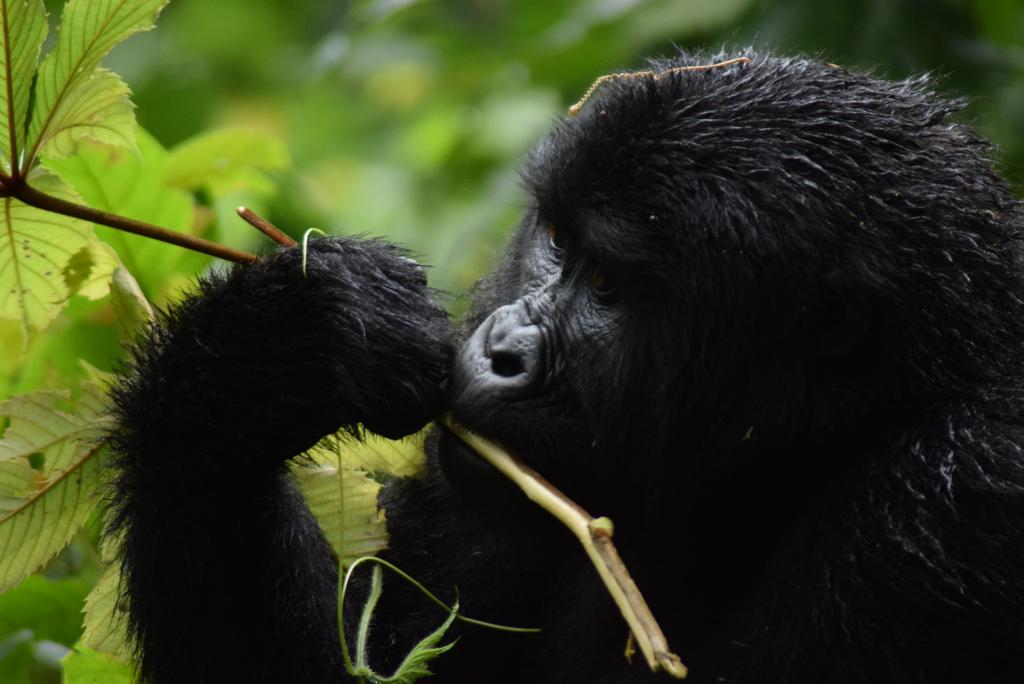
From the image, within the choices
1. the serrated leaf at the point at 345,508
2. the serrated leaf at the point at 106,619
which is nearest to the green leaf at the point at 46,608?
the serrated leaf at the point at 106,619

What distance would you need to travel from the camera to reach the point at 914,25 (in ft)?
19.0

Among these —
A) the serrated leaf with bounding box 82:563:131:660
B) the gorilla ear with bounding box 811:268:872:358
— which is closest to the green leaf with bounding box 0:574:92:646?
the serrated leaf with bounding box 82:563:131:660

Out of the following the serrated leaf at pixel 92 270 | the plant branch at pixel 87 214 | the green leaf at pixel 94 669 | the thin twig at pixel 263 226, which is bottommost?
the green leaf at pixel 94 669

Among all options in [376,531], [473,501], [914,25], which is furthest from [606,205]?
[914,25]

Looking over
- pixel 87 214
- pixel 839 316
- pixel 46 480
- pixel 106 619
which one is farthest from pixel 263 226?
pixel 839 316

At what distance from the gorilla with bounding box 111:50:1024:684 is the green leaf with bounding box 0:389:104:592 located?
108 millimetres

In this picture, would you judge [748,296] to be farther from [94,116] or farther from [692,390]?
[94,116]

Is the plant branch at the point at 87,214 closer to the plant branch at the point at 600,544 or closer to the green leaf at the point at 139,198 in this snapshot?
the plant branch at the point at 600,544

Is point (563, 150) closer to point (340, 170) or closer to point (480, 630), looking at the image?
point (480, 630)

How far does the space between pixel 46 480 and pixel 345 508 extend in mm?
709

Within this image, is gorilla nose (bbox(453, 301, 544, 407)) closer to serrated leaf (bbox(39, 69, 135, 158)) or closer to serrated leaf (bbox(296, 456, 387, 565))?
serrated leaf (bbox(296, 456, 387, 565))

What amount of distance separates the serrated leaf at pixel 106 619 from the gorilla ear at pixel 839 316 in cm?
178

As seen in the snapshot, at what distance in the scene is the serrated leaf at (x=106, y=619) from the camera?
3246 millimetres

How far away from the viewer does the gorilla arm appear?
2963 millimetres
